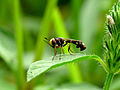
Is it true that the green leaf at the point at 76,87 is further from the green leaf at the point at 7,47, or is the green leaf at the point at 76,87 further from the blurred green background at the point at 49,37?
the green leaf at the point at 7,47

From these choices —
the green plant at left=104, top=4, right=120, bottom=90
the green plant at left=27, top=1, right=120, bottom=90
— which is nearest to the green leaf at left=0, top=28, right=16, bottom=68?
the green plant at left=27, top=1, right=120, bottom=90

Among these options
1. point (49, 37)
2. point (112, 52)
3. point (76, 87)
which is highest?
point (49, 37)

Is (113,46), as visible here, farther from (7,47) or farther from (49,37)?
(7,47)

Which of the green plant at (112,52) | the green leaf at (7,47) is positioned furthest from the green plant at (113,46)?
the green leaf at (7,47)

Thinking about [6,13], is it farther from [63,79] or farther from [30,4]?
[63,79]

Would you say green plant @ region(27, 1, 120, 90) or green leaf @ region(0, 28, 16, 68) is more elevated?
green leaf @ region(0, 28, 16, 68)

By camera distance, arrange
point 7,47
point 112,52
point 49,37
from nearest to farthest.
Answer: point 112,52 < point 49,37 < point 7,47

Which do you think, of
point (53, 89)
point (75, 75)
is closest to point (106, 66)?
point (53, 89)

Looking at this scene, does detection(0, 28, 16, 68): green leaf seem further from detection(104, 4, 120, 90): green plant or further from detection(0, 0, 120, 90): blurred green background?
detection(104, 4, 120, 90): green plant

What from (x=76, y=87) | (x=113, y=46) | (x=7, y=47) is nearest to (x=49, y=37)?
(x=76, y=87)
